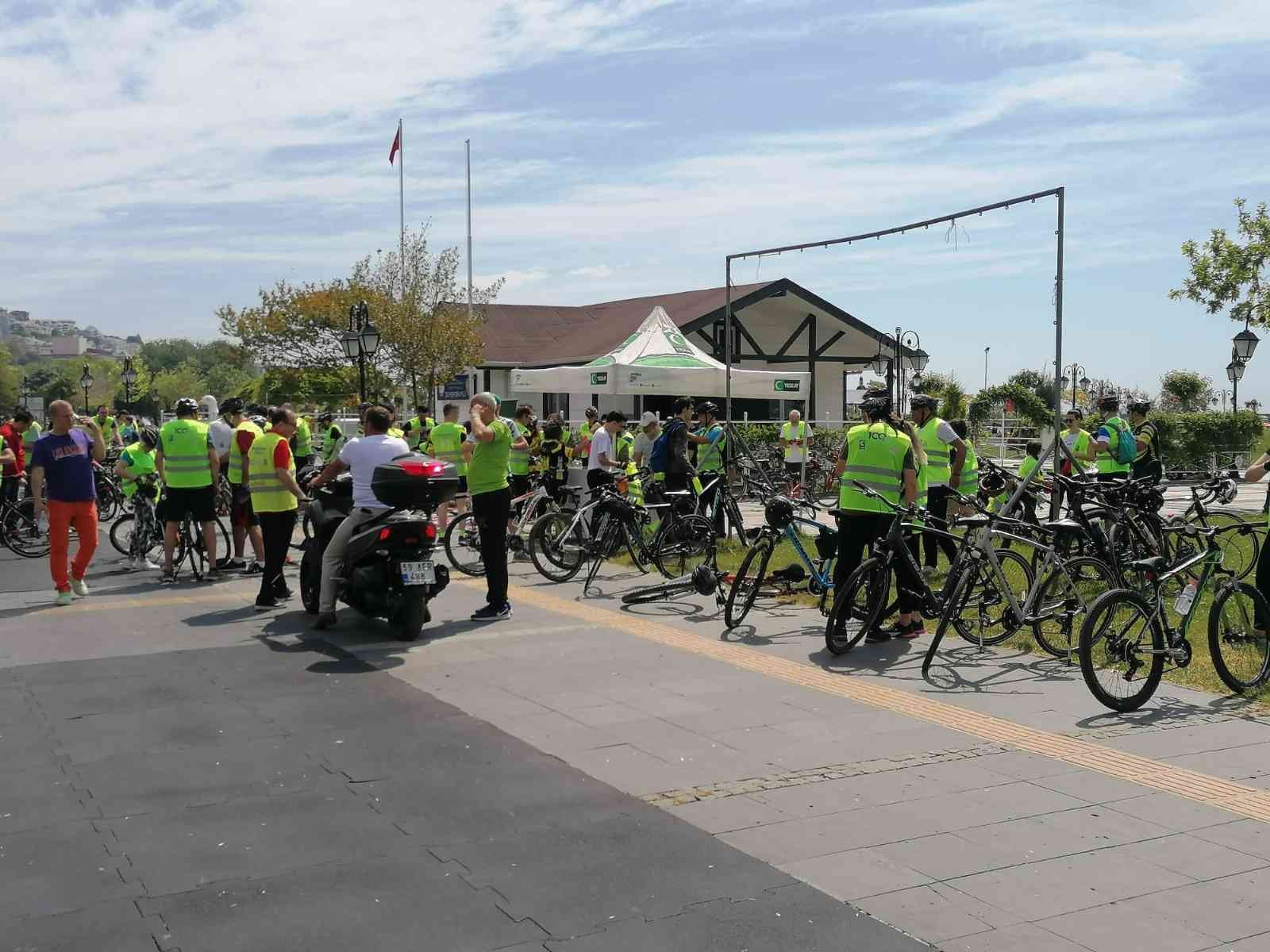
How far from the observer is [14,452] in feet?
60.7

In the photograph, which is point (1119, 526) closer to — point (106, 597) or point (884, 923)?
point (884, 923)

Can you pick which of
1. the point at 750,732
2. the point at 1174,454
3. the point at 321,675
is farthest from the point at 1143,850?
the point at 1174,454

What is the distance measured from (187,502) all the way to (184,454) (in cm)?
52

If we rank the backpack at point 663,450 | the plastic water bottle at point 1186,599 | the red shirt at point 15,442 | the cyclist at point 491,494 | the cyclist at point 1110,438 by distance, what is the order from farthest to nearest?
the red shirt at point 15,442, the backpack at point 663,450, the cyclist at point 1110,438, the cyclist at point 491,494, the plastic water bottle at point 1186,599

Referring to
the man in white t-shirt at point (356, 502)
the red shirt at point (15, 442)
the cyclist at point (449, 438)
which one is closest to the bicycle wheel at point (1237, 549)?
the man in white t-shirt at point (356, 502)

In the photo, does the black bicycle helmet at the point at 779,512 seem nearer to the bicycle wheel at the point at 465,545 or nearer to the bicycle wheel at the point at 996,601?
the bicycle wheel at the point at 996,601

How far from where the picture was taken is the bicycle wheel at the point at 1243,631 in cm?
754

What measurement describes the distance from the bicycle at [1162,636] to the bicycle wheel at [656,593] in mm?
4337

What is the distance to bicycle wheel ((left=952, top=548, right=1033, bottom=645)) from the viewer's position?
28.5ft

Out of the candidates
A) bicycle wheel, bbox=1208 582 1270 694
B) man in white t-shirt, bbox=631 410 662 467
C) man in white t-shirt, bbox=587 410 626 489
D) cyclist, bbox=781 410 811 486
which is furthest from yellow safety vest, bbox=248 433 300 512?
cyclist, bbox=781 410 811 486

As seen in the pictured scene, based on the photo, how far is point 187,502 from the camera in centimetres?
1282

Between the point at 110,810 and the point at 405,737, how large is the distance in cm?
157

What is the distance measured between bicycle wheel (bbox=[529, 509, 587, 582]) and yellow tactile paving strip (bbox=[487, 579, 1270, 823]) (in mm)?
2476

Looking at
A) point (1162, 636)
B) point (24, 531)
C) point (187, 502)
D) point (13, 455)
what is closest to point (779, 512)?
point (1162, 636)
